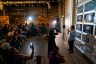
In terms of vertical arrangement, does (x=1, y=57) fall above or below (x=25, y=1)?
below

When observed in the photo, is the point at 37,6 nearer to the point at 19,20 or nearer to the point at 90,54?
the point at 19,20

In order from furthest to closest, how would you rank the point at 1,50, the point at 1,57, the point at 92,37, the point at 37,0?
the point at 37,0 < the point at 92,37 < the point at 1,50 < the point at 1,57

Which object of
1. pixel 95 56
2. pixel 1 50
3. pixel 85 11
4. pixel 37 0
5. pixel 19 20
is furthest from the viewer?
pixel 19 20

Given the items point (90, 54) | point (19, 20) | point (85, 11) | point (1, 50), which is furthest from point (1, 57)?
point (19, 20)

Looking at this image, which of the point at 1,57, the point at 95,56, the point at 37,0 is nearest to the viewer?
the point at 1,57

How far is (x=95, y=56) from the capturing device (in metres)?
5.80

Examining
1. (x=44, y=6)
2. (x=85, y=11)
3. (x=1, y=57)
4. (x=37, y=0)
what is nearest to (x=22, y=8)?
(x=44, y=6)

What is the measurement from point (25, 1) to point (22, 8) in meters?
4.19

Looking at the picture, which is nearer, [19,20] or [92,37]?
[92,37]

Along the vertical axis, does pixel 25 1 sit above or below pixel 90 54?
above

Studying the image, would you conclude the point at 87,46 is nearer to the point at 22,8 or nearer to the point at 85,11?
the point at 85,11

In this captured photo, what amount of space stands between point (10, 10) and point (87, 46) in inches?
710

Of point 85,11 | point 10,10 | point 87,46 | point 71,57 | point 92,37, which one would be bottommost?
point 71,57

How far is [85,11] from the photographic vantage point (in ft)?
24.9
